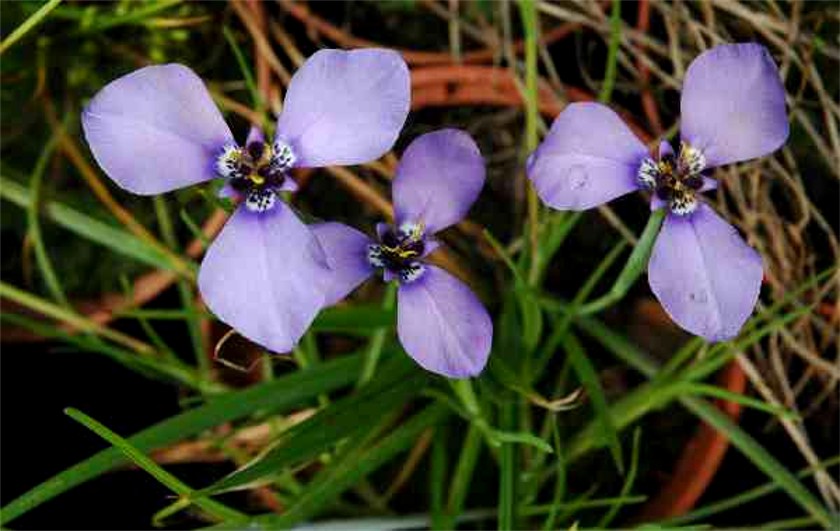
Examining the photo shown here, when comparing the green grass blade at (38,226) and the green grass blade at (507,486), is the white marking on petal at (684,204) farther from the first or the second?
the green grass blade at (38,226)

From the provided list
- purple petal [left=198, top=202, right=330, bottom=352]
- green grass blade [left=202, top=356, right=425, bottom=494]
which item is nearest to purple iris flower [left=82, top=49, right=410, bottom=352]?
purple petal [left=198, top=202, right=330, bottom=352]

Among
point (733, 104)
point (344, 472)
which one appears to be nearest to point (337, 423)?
point (344, 472)

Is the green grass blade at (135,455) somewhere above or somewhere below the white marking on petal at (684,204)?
below

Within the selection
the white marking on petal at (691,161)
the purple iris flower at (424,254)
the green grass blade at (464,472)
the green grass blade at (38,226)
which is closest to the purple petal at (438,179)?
the purple iris flower at (424,254)

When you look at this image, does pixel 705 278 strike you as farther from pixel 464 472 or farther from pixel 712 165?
pixel 464 472

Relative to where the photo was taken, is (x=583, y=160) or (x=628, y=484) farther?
(x=628, y=484)

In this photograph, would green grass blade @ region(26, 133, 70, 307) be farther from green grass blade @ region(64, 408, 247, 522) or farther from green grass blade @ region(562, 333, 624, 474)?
green grass blade @ region(562, 333, 624, 474)

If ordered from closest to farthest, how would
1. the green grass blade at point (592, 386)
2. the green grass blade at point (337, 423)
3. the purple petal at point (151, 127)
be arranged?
the purple petal at point (151, 127)
the green grass blade at point (337, 423)
the green grass blade at point (592, 386)
